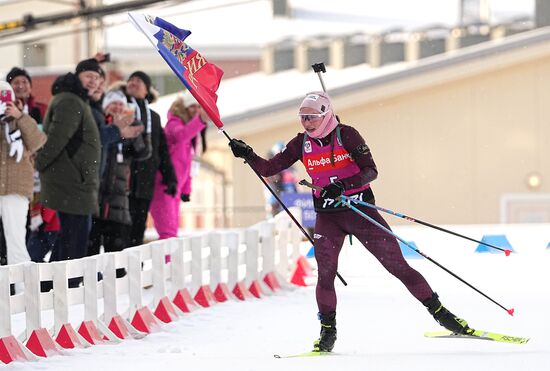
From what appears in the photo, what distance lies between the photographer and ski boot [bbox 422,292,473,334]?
8.13 metres

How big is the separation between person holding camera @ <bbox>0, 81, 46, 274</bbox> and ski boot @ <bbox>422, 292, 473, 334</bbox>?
10.9 ft

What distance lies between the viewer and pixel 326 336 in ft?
26.4

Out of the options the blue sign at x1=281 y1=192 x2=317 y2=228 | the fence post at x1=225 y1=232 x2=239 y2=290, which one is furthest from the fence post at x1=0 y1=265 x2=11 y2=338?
the blue sign at x1=281 y1=192 x2=317 y2=228

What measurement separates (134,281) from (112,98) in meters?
2.47

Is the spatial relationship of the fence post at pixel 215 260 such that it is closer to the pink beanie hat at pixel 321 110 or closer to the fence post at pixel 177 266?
the fence post at pixel 177 266

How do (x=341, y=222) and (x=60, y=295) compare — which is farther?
(x=60, y=295)

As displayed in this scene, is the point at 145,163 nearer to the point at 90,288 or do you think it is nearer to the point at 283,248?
the point at 283,248

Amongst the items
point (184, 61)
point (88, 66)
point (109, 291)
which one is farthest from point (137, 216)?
point (184, 61)

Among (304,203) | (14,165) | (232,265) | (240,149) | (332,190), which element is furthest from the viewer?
(304,203)

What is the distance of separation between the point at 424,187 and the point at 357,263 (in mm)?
7660

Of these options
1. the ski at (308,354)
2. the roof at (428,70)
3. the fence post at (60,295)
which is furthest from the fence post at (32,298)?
the roof at (428,70)

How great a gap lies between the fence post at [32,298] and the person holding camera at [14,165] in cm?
184

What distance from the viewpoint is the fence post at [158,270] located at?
10.0 meters

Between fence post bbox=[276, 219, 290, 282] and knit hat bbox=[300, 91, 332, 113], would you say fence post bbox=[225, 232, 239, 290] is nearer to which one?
fence post bbox=[276, 219, 290, 282]
